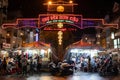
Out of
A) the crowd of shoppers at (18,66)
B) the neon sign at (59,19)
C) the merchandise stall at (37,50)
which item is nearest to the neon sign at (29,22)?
the neon sign at (59,19)

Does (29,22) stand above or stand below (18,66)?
above

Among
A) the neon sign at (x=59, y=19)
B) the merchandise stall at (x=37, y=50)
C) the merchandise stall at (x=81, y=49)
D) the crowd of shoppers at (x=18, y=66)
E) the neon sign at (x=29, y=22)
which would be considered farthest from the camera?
the merchandise stall at (x=37, y=50)

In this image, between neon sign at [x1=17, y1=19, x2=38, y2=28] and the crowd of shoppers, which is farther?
neon sign at [x1=17, y1=19, x2=38, y2=28]

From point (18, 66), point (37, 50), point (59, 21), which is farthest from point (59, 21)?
point (37, 50)

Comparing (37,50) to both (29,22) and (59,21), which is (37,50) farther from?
(59,21)

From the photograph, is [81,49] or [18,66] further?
[81,49]

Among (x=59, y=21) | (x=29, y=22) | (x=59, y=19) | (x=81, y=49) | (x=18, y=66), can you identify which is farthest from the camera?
(x=81, y=49)

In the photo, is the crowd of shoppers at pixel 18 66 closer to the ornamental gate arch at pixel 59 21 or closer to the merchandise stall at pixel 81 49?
the ornamental gate arch at pixel 59 21

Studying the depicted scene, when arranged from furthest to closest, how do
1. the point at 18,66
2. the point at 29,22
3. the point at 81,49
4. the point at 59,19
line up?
the point at 81,49, the point at 18,66, the point at 29,22, the point at 59,19

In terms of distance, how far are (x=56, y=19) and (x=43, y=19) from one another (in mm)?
1665

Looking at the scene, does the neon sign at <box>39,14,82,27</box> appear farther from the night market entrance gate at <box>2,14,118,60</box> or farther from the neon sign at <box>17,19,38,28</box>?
the neon sign at <box>17,19,38,28</box>

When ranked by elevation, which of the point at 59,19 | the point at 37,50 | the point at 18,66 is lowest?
the point at 18,66

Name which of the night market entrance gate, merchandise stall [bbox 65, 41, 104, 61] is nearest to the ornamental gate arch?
the night market entrance gate

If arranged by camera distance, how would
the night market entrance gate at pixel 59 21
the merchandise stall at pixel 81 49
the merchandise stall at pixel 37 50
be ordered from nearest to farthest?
the night market entrance gate at pixel 59 21 < the merchandise stall at pixel 81 49 < the merchandise stall at pixel 37 50
